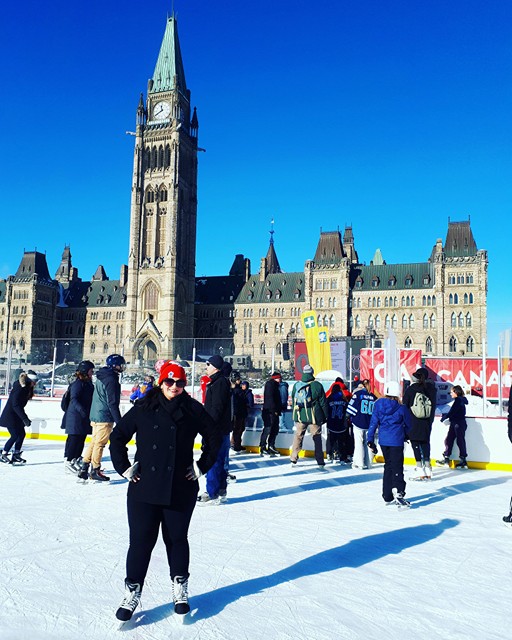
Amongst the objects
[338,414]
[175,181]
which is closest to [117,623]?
[338,414]

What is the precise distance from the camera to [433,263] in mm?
62906

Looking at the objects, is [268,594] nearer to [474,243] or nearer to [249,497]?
[249,497]

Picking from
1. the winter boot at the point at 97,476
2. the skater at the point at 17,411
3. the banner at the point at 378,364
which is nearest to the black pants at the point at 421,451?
the winter boot at the point at 97,476

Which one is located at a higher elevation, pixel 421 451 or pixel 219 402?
pixel 219 402

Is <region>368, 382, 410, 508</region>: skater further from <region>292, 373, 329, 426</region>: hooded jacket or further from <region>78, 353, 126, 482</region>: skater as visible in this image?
<region>78, 353, 126, 482</region>: skater

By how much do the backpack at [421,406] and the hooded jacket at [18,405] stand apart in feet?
21.7

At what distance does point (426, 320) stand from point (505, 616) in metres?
60.2

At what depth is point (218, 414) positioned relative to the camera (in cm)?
717

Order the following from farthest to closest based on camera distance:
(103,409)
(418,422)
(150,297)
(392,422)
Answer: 1. (150,297)
2. (418,422)
3. (103,409)
4. (392,422)

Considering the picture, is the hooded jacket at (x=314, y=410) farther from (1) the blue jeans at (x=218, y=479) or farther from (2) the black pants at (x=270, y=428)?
(1) the blue jeans at (x=218, y=479)

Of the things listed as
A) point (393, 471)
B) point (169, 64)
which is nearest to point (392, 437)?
point (393, 471)

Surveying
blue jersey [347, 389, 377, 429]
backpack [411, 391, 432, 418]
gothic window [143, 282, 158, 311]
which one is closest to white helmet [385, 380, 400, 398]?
backpack [411, 391, 432, 418]

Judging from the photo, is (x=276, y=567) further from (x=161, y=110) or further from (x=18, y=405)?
(x=161, y=110)

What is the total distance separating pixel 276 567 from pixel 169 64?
80.4 metres
